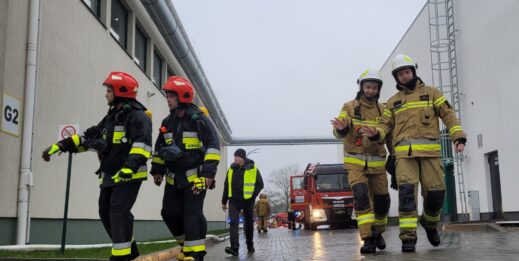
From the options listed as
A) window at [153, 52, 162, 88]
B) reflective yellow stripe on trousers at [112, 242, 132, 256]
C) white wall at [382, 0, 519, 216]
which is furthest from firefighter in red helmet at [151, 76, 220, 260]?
window at [153, 52, 162, 88]

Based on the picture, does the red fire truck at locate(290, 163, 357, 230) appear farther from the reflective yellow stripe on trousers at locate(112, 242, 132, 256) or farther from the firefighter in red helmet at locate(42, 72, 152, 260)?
the reflective yellow stripe on trousers at locate(112, 242, 132, 256)

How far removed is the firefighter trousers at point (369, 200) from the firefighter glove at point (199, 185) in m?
2.26

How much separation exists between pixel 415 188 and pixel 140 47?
13.5 metres

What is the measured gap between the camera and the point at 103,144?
570 cm

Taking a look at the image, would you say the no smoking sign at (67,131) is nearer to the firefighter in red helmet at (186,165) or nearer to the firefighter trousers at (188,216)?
the firefighter in red helmet at (186,165)

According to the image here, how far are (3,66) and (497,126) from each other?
15.9 meters

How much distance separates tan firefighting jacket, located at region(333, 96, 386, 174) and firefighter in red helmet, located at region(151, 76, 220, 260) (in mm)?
2039

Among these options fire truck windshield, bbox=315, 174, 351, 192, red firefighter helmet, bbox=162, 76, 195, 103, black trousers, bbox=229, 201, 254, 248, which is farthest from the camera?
fire truck windshield, bbox=315, 174, 351, 192

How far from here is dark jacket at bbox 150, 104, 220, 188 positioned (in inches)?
238

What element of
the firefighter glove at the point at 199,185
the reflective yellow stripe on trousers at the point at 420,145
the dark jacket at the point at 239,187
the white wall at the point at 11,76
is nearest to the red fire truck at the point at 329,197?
the dark jacket at the point at 239,187

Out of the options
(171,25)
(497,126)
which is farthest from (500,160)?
(171,25)

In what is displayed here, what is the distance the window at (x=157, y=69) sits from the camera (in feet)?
69.3

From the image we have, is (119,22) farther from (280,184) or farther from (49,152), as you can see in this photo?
(280,184)

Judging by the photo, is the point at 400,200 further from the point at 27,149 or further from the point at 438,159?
the point at 27,149
